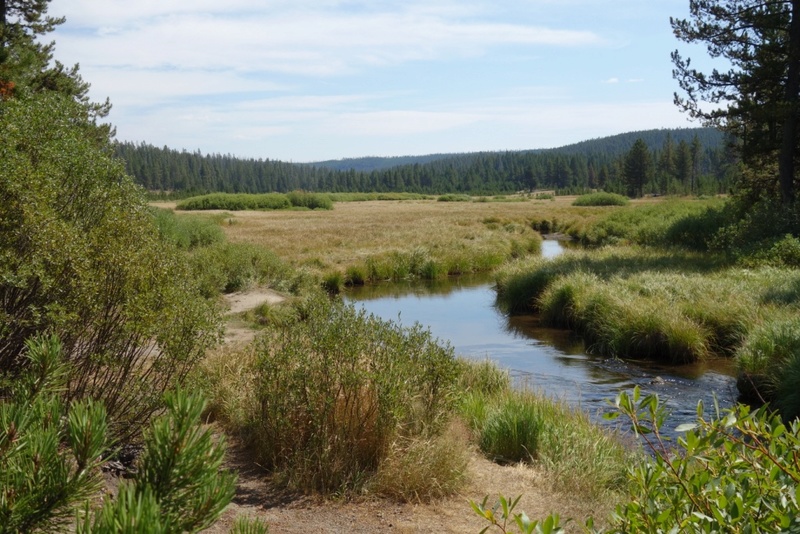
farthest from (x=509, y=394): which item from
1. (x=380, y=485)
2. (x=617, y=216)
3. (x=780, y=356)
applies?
(x=617, y=216)

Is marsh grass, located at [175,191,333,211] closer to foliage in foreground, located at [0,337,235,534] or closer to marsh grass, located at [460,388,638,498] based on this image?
marsh grass, located at [460,388,638,498]

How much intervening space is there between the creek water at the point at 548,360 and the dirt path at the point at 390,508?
186 cm

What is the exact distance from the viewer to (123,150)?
542 feet

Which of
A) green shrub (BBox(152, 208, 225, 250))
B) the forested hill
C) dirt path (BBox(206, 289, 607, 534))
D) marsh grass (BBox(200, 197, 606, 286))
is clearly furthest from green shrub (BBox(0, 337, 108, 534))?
the forested hill

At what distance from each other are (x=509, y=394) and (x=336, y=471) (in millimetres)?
4036

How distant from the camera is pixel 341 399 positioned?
6531 millimetres

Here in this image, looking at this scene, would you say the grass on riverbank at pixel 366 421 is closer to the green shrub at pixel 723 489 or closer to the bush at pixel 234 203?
the green shrub at pixel 723 489

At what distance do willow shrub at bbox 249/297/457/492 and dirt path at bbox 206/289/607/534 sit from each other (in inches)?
8.4

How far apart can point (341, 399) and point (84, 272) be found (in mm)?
2527

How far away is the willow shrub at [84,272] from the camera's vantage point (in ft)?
17.0

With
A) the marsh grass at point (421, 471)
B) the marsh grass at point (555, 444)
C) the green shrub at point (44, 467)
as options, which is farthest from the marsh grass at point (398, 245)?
the green shrub at point (44, 467)

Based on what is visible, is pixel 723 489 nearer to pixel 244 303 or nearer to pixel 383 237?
pixel 244 303

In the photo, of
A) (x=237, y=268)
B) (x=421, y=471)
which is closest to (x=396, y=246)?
(x=237, y=268)

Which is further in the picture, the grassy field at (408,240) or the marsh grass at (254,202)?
the marsh grass at (254,202)
